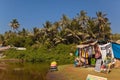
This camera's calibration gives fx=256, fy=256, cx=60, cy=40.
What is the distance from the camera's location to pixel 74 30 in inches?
2336

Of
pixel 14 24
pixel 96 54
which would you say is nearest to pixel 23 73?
pixel 96 54

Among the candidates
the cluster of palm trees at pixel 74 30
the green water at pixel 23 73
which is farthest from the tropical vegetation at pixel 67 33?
the green water at pixel 23 73

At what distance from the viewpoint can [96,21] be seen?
61.7m

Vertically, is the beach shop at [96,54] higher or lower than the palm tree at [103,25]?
lower

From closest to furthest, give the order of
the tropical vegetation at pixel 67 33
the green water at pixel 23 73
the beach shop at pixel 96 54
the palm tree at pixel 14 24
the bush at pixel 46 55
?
1. the green water at pixel 23 73
2. the beach shop at pixel 96 54
3. the bush at pixel 46 55
4. the tropical vegetation at pixel 67 33
5. the palm tree at pixel 14 24

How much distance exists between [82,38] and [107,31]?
244 inches

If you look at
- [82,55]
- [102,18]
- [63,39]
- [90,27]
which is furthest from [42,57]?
[82,55]

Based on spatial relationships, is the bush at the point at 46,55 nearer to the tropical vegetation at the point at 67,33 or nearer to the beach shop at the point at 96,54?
the tropical vegetation at the point at 67,33

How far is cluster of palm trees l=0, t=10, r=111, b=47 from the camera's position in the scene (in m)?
59.3

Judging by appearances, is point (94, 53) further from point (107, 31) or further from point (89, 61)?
point (107, 31)

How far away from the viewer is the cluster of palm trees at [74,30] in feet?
195

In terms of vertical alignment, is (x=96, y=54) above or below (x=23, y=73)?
above

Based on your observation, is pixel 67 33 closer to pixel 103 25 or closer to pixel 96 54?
pixel 103 25

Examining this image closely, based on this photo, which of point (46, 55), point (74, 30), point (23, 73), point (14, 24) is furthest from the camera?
point (14, 24)
